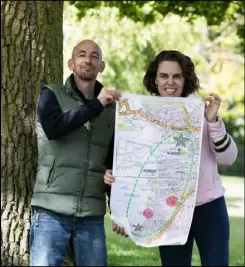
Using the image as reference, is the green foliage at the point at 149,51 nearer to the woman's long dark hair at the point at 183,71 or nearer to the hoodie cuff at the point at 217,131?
the woman's long dark hair at the point at 183,71

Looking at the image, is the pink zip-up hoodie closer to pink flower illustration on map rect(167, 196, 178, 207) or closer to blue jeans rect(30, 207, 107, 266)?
pink flower illustration on map rect(167, 196, 178, 207)

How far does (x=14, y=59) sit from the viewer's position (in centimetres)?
440

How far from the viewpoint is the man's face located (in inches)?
131

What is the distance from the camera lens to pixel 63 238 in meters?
3.22

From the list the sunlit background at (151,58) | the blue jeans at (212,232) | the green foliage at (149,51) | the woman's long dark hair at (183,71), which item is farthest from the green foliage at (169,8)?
the blue jeans at (212,232)

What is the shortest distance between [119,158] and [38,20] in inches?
61.4

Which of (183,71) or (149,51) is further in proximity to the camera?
(149,51)

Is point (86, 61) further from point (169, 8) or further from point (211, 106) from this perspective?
point (169, 8)

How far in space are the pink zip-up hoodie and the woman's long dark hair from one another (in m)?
0.05

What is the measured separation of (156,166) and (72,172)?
1.50 feet

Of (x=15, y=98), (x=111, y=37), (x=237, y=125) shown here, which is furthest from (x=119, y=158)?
(x=237, y=125)

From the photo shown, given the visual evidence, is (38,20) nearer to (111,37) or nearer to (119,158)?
(119,158)

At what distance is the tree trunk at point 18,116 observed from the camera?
14.3ft

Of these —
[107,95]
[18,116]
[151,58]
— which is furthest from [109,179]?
[151,58]
